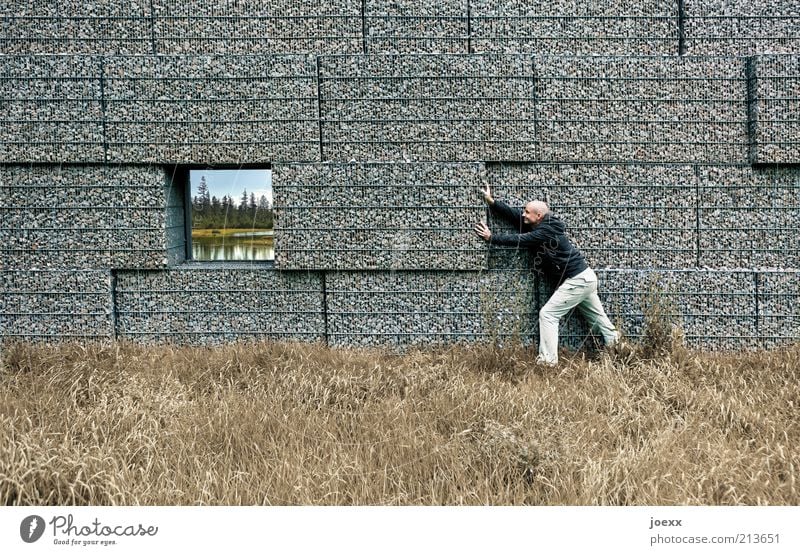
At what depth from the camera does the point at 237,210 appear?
5414mm

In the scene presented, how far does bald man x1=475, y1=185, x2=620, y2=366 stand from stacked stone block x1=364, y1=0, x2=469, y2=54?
4.65 ft

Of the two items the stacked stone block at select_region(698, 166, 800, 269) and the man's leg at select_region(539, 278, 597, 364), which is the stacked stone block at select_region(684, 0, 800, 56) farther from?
the man's leg at select_region(539, 278, 597, 364)

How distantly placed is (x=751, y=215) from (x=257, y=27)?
4141 mm

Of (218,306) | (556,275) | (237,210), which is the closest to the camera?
(556,275)

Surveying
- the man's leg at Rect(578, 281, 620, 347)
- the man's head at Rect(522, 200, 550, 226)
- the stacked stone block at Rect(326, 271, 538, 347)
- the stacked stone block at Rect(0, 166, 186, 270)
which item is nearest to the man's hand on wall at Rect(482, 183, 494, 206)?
the man's head at Rect(522, 200, 550, 226)

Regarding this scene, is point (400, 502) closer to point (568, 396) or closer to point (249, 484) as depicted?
point (249, 484)

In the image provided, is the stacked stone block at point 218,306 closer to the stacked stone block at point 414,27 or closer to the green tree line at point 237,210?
the green tree line at point 237,210

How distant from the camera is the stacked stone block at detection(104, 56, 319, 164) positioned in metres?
5.14

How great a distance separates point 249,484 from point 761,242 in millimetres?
4289

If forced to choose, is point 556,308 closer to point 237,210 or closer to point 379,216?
point 379,216

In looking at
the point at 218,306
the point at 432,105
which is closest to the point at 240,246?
the point at 218,306

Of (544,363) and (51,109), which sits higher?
(51,109)

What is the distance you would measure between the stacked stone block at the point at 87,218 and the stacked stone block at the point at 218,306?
9.6 inches

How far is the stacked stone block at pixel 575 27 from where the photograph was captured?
16.8ft
